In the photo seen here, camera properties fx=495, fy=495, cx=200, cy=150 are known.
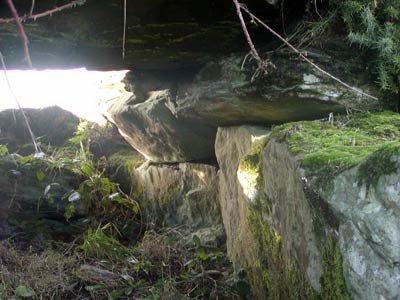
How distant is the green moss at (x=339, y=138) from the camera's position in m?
2.30

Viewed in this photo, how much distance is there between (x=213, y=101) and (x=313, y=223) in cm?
139

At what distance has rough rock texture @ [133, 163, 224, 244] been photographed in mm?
4266

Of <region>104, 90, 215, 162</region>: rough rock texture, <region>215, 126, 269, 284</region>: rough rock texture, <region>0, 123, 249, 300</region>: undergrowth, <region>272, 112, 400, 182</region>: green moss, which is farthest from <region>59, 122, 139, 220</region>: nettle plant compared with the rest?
<region>272, 112, 400, 182</region>: green moss

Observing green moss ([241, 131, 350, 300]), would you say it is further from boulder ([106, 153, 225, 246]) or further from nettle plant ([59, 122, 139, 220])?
nettle plant ([59, 122, 139, 220])

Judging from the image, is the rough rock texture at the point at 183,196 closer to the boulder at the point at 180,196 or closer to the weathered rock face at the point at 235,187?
the boulder at the point at 180,196

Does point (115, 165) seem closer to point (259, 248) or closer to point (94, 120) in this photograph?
point (94, 120)

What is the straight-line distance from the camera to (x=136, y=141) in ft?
15.9

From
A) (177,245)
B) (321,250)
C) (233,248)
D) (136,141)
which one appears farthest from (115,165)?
(321,250)

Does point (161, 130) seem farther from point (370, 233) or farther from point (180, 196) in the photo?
point (370, 233)

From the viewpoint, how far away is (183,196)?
4531 millimetres

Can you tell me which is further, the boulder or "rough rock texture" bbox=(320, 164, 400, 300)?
the boulder

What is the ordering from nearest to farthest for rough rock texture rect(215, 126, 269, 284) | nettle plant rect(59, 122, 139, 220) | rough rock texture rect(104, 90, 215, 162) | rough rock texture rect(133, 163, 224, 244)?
rough rock texture rect(215, 126, 269, 284) < rough rock texture rect(104, 90, 215, 162) < rough rock texture rect(133, 163, 224, 244) < nettle plant rect(59, 122, 139, 220)

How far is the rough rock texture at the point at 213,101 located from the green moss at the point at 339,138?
0.22m

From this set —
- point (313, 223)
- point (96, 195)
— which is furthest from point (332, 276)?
point (96, 195)
